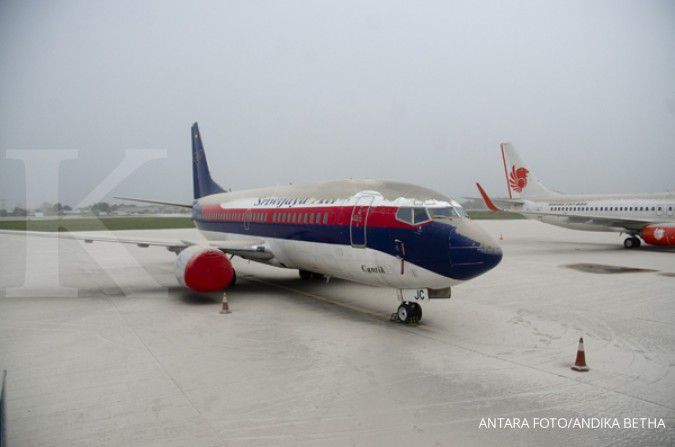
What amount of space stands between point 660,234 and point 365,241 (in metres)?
23.2

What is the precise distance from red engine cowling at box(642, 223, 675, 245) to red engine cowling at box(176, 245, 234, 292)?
81.6 feet

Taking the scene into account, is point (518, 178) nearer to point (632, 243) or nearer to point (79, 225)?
point (632, 243)

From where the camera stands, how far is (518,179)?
36438mm

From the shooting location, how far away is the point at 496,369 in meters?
8.12

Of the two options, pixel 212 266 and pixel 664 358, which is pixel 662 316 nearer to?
pixel 664 358

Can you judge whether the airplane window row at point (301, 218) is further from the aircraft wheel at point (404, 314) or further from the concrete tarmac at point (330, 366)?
the aircraft wheel at point (404, 314)

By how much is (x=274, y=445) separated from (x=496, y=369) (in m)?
4.38

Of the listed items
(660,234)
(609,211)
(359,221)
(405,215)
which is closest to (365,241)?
(359,221)

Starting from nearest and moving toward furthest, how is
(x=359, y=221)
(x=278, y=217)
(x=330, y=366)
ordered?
1. (x=330, y=366)
2. (x=359, y=221)
3. (x=278, y=217)

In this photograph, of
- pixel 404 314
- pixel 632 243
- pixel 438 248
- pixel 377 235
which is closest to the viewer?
pixel 438 248

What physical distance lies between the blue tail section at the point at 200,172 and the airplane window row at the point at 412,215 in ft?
55.3

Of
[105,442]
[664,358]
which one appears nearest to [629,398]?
[664,358]

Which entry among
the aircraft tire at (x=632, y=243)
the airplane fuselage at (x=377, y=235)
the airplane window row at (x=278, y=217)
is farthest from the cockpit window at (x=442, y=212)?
the aircraft tire at (x=632, y=243)

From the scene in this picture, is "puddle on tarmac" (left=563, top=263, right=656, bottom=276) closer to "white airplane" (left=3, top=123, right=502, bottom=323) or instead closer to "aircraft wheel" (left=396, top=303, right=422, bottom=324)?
"aircraft wheel" (left=396, top=303, right=422, bottom=324)
